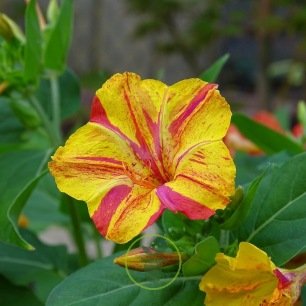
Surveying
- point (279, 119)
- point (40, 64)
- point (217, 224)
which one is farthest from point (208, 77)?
point (279, 119)

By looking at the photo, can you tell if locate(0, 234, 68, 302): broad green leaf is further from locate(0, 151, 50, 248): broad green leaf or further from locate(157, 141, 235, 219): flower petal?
locate(157, 141, 235, 219): flower petal

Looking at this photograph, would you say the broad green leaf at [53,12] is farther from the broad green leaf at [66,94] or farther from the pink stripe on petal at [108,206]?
the pink stripe on petal at [108,206]

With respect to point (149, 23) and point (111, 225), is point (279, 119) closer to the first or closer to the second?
point (111, 225)

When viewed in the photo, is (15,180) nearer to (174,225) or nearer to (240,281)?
(174,225)

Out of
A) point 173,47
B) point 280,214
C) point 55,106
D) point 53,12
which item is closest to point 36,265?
point 55,106

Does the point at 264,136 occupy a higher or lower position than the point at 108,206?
lower

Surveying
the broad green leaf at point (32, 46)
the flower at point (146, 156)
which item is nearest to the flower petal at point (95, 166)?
the flower at point (146, 156)
